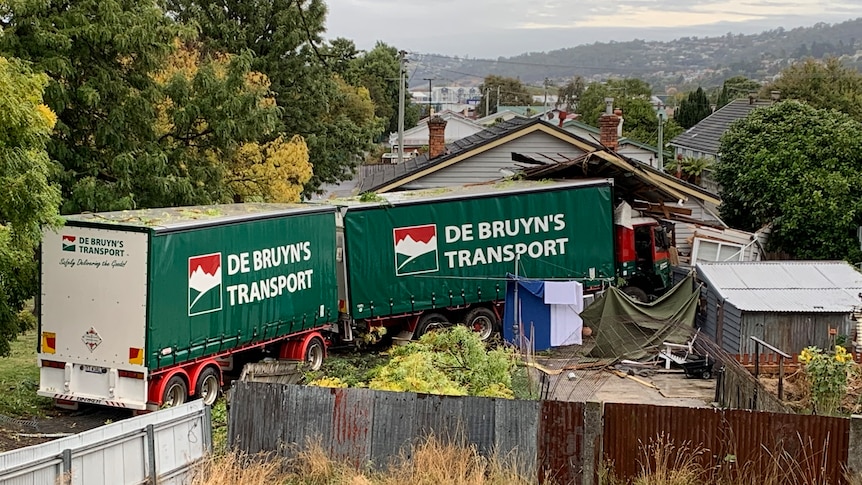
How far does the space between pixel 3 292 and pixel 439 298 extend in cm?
882

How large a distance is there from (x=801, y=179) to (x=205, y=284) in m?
21.4

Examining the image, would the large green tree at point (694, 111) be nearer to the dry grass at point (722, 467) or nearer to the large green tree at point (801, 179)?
the large green tree at point (801, 179)

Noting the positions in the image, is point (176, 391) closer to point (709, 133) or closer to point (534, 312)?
point (534, 312)

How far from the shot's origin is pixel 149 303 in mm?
15148

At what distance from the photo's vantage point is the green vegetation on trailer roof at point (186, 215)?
1568 cm

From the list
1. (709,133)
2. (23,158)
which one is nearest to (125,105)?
(23,158)

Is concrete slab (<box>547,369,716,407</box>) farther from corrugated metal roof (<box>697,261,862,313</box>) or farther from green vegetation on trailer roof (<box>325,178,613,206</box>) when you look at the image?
green vegetation on trailer roof (<box>325,178,613,206</box>)

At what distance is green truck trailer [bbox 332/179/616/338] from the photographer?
2012 centimetres

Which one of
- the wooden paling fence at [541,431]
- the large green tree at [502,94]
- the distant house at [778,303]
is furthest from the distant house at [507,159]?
the large green tree at [502,94]

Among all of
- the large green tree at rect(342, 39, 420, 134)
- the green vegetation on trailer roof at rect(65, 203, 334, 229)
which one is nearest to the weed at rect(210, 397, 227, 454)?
the green vegetation on trailer roof at rect(65, 203, 334, 229)

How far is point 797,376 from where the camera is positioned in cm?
1673

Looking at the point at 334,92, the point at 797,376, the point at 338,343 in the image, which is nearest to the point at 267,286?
the point at 338,343

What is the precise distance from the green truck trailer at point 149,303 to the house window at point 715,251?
1648 centimetres

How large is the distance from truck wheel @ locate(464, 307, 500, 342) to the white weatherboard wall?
10040 mm
